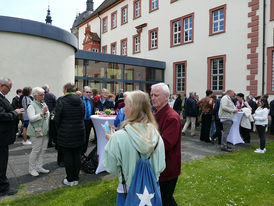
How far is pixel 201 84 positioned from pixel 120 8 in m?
14.6

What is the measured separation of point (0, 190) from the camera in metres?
3.90

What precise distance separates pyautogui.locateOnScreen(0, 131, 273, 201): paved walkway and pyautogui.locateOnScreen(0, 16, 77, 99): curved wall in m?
2.57

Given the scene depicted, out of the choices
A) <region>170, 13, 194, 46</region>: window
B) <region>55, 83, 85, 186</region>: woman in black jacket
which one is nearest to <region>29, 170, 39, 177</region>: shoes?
<region>55, 83, 85, 186</region>: woman in black jacket

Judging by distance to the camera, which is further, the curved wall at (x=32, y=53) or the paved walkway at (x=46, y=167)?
the curved wall at (x=32, y=53)

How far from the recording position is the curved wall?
829 cm

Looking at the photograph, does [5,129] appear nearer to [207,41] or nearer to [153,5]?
[207,41]

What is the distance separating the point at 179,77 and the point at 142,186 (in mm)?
18297

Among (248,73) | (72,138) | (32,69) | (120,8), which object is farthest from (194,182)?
(120,8)

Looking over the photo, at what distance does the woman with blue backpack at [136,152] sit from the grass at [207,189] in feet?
6.31

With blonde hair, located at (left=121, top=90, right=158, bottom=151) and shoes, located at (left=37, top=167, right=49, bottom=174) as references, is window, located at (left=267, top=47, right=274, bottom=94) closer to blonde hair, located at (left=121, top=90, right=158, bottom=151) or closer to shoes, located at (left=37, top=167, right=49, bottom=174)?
shoes, located at (left=37, top=167, right=49, bottom=174)

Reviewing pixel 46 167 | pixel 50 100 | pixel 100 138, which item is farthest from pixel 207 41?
pixel 46 167

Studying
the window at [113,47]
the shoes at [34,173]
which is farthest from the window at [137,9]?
the shoes at [34,173]

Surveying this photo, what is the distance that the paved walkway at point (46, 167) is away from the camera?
14.3 ft

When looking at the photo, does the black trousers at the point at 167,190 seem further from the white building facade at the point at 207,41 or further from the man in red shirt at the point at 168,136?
the white building facade at the point at 207,41
